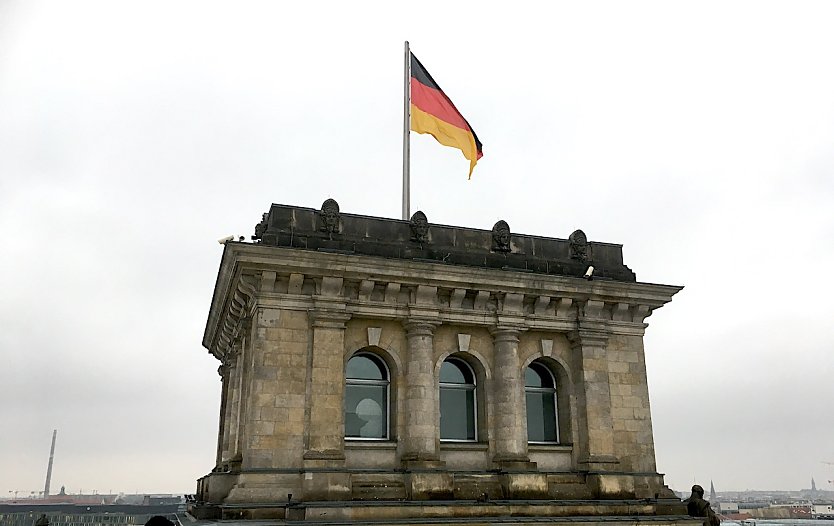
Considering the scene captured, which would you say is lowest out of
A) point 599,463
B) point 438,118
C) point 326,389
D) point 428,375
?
point 599,463

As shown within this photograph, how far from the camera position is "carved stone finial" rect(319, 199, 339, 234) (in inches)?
854

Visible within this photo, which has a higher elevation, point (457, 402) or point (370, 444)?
point (457, 402)

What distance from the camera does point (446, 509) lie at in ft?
62.9

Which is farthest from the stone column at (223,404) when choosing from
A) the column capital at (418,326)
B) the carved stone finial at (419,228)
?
the carved stone finial at (419,228)

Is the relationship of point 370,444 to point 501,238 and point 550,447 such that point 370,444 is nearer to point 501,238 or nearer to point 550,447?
point 550,447

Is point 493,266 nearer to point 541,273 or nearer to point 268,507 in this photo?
point 541,273

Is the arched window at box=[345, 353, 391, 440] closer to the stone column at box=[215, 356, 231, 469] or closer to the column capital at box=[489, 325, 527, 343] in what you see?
the column capital at box=[489, 325, 527, 343]

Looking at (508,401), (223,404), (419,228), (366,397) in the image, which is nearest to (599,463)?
(508,401)

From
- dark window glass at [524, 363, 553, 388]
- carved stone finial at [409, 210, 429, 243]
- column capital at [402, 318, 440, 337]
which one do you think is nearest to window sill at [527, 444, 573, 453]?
dark window glass at [524, 363, 553, 388]

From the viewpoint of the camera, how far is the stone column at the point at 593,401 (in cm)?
2223

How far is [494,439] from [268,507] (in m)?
7.26

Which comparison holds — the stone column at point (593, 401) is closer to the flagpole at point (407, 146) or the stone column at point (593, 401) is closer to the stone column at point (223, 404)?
the flagpole at point (407, 146)

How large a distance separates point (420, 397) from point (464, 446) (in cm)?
220

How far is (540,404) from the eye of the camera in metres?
23.4
